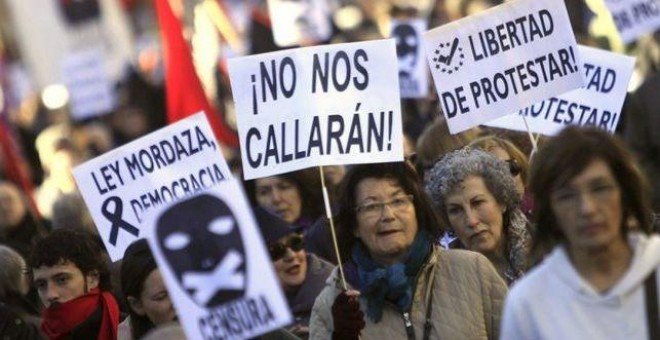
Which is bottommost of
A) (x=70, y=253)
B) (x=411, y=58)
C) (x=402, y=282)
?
(x=402, y=282)

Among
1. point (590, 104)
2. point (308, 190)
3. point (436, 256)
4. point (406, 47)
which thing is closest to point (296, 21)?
point (406, 47)

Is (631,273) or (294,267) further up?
(294,267)

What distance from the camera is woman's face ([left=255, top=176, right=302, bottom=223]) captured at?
1031 cm

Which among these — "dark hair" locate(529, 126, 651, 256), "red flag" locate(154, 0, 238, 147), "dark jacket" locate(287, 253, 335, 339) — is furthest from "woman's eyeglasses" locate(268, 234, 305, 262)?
"red flag" locate(154, 0, 238, 147)

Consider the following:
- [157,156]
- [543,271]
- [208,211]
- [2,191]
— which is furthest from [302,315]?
[2,191]

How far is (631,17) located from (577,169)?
7.19 meters

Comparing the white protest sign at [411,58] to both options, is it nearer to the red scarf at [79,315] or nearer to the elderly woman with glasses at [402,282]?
the red scarf at [79,315]

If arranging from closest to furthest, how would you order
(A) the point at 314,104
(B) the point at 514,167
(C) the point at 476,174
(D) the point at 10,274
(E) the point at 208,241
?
1. (E) the point at 208,241
2. (C) the point at 476,174
3. (A) the point at 314,104
4. (D) the point at 10,274
5. (B) the point at 514,167

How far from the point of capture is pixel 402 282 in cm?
736

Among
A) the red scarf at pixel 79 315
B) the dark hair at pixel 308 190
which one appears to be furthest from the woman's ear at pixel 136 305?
the dark hair at pixel 308 190

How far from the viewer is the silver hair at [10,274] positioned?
8.95 meters

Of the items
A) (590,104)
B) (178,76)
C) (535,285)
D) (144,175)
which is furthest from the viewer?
(178,76)

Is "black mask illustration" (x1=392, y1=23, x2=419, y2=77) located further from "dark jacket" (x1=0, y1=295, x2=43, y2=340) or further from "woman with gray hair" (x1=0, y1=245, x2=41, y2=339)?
"dark jacket" (x1=0, y1=295, x2=43, y2=340)

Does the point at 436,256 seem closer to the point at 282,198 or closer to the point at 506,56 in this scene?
the point at 506,56
